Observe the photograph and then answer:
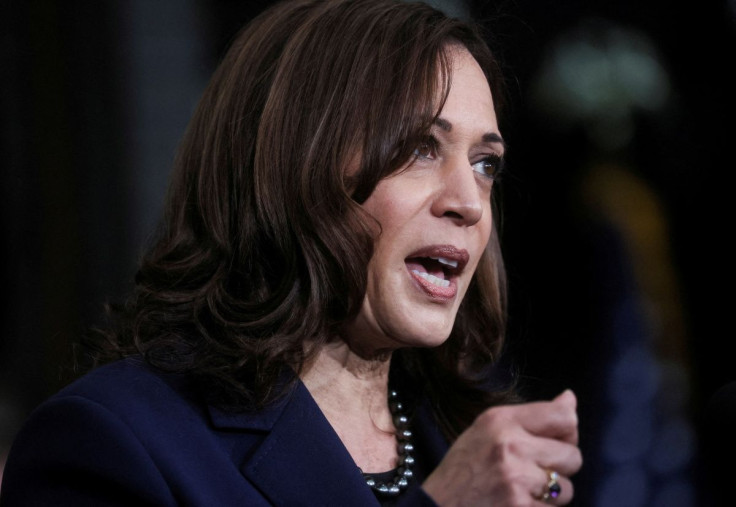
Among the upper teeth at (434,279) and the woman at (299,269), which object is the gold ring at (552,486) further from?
the upper teeth at (434,279)

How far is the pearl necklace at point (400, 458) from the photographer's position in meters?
1.57

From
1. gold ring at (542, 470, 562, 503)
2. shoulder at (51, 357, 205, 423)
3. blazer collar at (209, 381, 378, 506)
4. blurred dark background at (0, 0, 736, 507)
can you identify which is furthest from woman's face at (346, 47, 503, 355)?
blurred dark background at (0, 0, 736, 507)

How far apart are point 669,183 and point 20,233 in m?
1.88

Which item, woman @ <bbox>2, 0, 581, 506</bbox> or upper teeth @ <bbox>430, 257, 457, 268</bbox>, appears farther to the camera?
upper teeth @ <bbox>430, 257, 457, 268</bbox>

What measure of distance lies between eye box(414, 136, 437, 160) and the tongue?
0.18 m

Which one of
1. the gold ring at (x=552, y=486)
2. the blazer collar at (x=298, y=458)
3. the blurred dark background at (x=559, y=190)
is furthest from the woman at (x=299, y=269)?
the blurred dark background at (x=559, y=190)

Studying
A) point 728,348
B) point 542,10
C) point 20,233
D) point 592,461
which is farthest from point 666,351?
point 20,233

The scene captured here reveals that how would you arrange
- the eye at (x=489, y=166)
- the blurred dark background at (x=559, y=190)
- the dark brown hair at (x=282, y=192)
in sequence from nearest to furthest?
1. the dark brown hair at (x=282, y=192)
2. the eye at (x=489, y=166)
3. the blurred dark background at (x=559, y=190)

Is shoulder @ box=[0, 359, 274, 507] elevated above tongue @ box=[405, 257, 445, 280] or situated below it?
below

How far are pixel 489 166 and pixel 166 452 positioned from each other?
0.83 metres

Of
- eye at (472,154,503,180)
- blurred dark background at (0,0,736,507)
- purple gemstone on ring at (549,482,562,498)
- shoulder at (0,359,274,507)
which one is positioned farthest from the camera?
blurred dark background at (0,0,736,507)

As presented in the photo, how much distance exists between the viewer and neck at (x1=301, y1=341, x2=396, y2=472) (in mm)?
1570

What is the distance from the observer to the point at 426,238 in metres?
1.51

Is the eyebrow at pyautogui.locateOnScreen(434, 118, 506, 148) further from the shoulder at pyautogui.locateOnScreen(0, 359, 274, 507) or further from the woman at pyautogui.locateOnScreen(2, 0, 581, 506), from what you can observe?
the shoulder at pyautogui.locateOnScreen(0, 359, 274, 507)
